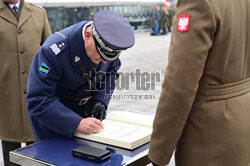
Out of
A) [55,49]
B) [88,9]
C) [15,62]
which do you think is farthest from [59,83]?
[88,9]

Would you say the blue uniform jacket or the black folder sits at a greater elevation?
the blue uniform jacket

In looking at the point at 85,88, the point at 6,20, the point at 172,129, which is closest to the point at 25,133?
the point at 6,20

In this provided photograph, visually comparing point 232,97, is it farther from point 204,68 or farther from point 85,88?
point 85,88

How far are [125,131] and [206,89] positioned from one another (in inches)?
23.1

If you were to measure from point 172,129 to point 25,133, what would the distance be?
2126 mm

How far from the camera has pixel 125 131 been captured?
197 cm

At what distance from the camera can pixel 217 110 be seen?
1.62 m

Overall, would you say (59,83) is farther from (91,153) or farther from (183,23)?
(183,23)

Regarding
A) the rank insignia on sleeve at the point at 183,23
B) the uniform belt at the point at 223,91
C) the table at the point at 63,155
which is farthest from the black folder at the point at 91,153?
the rank insignia on sleeve at the point at 183,23

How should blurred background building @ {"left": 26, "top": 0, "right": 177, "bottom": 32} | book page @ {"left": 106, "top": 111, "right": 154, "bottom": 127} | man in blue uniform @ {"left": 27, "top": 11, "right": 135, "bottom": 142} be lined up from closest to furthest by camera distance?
man in blue uniform @ {"left": 27, "top": 11, "right": 135, "bottom": 142}
book page @ {"left": 106, "top": 111, "right": 154, "bottom": 127}
blurred background building @ {"left": 26, "top": 0, "right": 177, "bottom": 32}

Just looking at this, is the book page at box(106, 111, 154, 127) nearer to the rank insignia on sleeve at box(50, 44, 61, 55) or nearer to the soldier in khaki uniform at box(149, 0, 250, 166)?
the soldier in khaki uniform at box(149, 0, 250, 166)

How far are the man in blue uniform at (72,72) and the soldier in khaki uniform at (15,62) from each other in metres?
1.17

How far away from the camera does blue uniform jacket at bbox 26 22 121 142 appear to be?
1.98 metres

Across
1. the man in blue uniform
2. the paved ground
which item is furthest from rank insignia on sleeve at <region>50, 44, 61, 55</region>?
the paved ground
